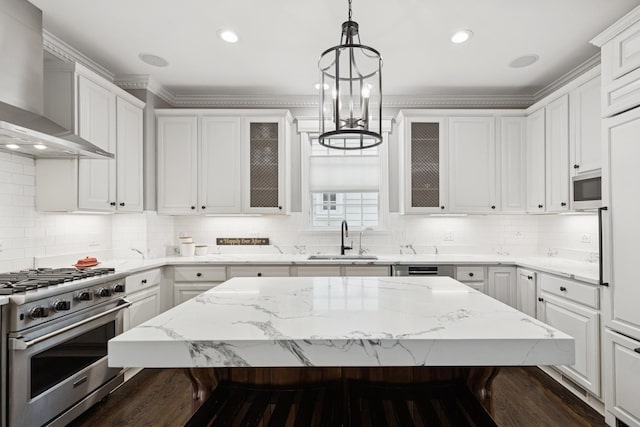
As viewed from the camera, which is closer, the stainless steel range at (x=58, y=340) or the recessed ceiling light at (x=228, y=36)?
the stainless steel range at (x=58, y=340)

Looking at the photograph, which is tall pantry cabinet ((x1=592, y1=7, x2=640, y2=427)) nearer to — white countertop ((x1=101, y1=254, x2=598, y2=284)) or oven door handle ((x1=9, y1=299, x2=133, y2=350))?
white countertop ((x1=101, y1=254, x2=598, y2=284))

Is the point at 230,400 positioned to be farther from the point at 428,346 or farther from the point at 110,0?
the point at 110,0

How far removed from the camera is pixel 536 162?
3.46 meters

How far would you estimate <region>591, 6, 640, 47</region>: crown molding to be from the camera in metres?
1.96

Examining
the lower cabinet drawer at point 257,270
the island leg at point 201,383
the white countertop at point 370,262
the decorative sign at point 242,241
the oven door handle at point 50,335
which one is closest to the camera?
the island leg at point 201,383

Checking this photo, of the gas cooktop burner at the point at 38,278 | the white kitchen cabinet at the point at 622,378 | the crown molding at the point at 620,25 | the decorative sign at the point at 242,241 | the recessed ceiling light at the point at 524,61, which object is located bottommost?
the white kitchen cabinet at the point at 622,378

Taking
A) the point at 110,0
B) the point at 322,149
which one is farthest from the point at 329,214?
the point at 110,0

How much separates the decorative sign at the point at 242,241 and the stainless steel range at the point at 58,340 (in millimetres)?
1479

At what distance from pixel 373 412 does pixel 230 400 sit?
536mm

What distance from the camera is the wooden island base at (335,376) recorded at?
131cm

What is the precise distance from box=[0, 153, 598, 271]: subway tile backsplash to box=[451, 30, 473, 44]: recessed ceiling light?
1927 millimetres

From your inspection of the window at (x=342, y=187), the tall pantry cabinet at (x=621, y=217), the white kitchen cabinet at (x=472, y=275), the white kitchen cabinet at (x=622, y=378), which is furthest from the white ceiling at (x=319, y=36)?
the white kitchen cabinet at (x=622, y=378)

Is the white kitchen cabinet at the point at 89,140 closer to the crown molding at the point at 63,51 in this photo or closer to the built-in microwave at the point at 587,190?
the crown molding at the point at 63,51

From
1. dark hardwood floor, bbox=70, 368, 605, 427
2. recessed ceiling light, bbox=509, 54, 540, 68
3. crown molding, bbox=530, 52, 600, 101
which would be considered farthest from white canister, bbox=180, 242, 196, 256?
crown molding, bbox=530, 52, 600, 101
